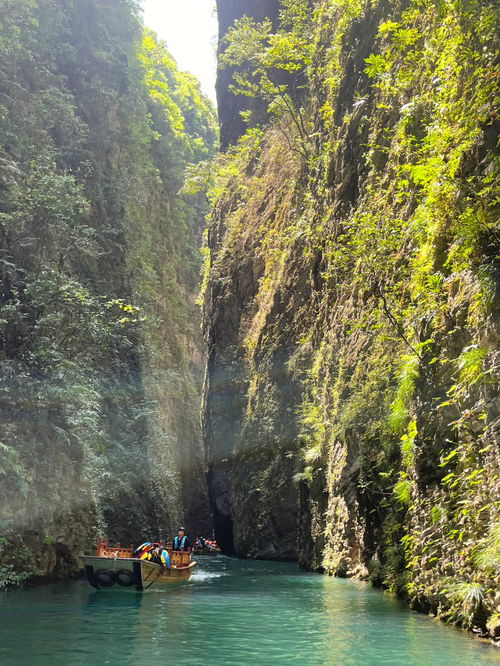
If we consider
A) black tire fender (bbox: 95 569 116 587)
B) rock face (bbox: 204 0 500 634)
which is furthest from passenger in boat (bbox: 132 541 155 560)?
rock face (bbox: 204 0 500 634)

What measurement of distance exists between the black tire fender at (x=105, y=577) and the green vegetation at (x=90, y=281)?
2.07 metres

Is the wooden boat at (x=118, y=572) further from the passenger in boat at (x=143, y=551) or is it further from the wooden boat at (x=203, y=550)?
the wooden boat at (x=203, y=550)

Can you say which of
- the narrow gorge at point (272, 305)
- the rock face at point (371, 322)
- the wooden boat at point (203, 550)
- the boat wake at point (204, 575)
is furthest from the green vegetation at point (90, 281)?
the rock face at point (371, 322)

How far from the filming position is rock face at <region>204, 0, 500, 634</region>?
984 centimetres

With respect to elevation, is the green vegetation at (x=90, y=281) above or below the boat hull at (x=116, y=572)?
above

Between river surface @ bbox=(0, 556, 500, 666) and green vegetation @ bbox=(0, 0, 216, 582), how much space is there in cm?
407

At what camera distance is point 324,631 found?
422 inches

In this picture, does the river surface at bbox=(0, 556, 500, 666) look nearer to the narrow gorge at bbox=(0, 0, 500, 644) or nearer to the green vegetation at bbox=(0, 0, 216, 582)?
the narrow gorge at bbox=(0, 0, 500, 644)

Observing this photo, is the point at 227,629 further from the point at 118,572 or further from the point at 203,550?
the point at 203,550

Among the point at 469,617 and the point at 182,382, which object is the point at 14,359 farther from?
the point at 182,382

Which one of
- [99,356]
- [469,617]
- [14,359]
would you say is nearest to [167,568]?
[14,359]

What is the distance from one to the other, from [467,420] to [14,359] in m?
14.2

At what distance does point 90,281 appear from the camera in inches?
1224

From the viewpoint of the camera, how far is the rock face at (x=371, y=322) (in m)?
9.84
